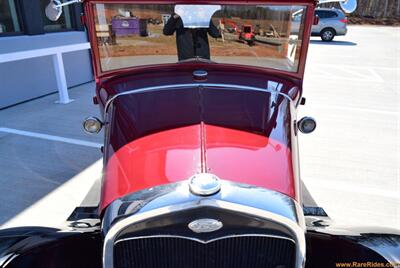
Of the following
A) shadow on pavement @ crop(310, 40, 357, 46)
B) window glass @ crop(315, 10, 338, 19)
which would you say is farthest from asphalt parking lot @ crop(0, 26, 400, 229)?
window glass @ crop(315, 10, 338, 19)

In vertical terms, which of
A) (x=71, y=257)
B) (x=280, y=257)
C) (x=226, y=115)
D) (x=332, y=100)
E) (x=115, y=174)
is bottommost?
(x=332, y=100)

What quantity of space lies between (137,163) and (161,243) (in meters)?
0.48

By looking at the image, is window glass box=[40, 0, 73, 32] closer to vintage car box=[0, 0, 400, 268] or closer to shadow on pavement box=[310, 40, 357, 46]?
vintage car box=[0, 0, 400, 268]

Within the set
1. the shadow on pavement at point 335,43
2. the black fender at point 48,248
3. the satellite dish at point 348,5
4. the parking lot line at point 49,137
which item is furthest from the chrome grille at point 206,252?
the shadow on pavement at point 335,43

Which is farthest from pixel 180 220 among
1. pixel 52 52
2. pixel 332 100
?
pixel 332 100

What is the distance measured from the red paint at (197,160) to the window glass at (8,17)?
18.2ft

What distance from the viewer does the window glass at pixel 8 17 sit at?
6250 mm

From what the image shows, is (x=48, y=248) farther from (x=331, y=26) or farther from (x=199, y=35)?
(x=331, y=26)

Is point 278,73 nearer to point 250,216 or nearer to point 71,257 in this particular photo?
point 250,216

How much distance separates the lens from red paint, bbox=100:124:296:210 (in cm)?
180

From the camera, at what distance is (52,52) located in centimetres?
636

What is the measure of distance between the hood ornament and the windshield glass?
1.29 m

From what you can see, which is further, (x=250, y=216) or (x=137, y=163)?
(x=137, y=163)

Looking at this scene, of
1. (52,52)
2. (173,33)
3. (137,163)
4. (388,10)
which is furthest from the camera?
(388,10)
